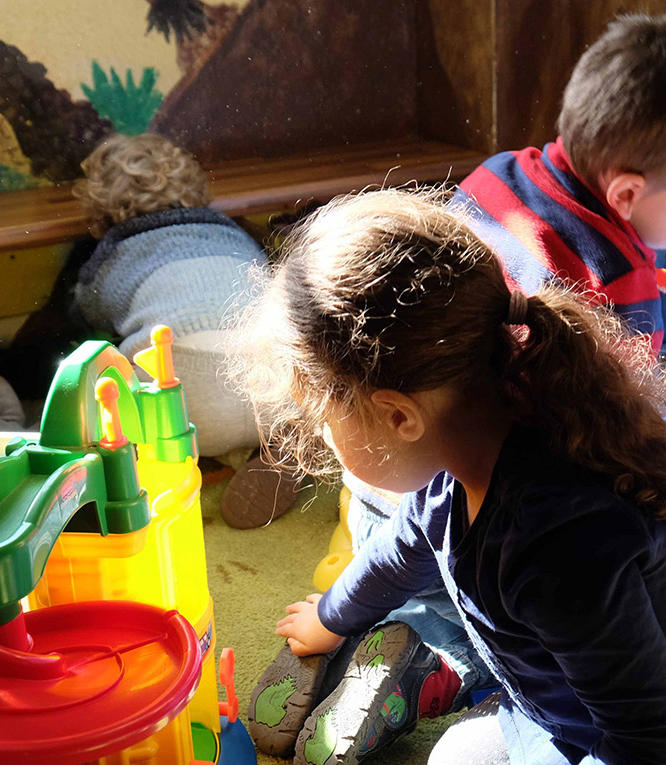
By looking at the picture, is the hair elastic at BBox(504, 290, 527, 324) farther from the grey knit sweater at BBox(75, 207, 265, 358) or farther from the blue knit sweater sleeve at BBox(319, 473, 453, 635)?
the grey knit sweater at BBox(75, 207, 265, 358)

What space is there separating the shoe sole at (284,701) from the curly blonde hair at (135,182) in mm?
1004

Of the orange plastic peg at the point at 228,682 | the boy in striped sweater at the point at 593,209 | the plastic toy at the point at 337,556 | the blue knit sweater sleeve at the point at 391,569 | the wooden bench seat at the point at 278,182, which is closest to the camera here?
the blue knit sweater sleeve at the point at 391,569

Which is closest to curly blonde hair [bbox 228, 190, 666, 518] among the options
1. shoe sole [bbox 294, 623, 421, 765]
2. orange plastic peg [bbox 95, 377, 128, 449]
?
orange plastic peg [bbox 95, 377, 128, 449]

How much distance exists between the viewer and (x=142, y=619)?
81cm

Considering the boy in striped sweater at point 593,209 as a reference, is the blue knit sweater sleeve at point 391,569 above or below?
below

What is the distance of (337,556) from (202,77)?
1.20 m

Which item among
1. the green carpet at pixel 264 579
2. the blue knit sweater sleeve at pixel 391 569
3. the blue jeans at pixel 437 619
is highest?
the blue knit sweater sleeve at pixel 391 569

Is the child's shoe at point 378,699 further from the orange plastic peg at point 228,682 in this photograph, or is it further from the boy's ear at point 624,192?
the boy's ear at point 624,192

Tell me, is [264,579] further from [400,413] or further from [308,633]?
[400,413]

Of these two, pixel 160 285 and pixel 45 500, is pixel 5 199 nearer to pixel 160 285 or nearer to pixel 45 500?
pixel 160 285

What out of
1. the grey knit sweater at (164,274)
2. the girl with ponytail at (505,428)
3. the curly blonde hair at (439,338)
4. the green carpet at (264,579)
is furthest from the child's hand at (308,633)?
the grey knit sweater at (164,274)

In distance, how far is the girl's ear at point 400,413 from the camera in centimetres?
71

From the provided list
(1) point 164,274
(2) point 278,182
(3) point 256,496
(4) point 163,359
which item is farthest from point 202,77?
(4) point 163,359

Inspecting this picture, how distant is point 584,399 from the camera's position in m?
0.73
